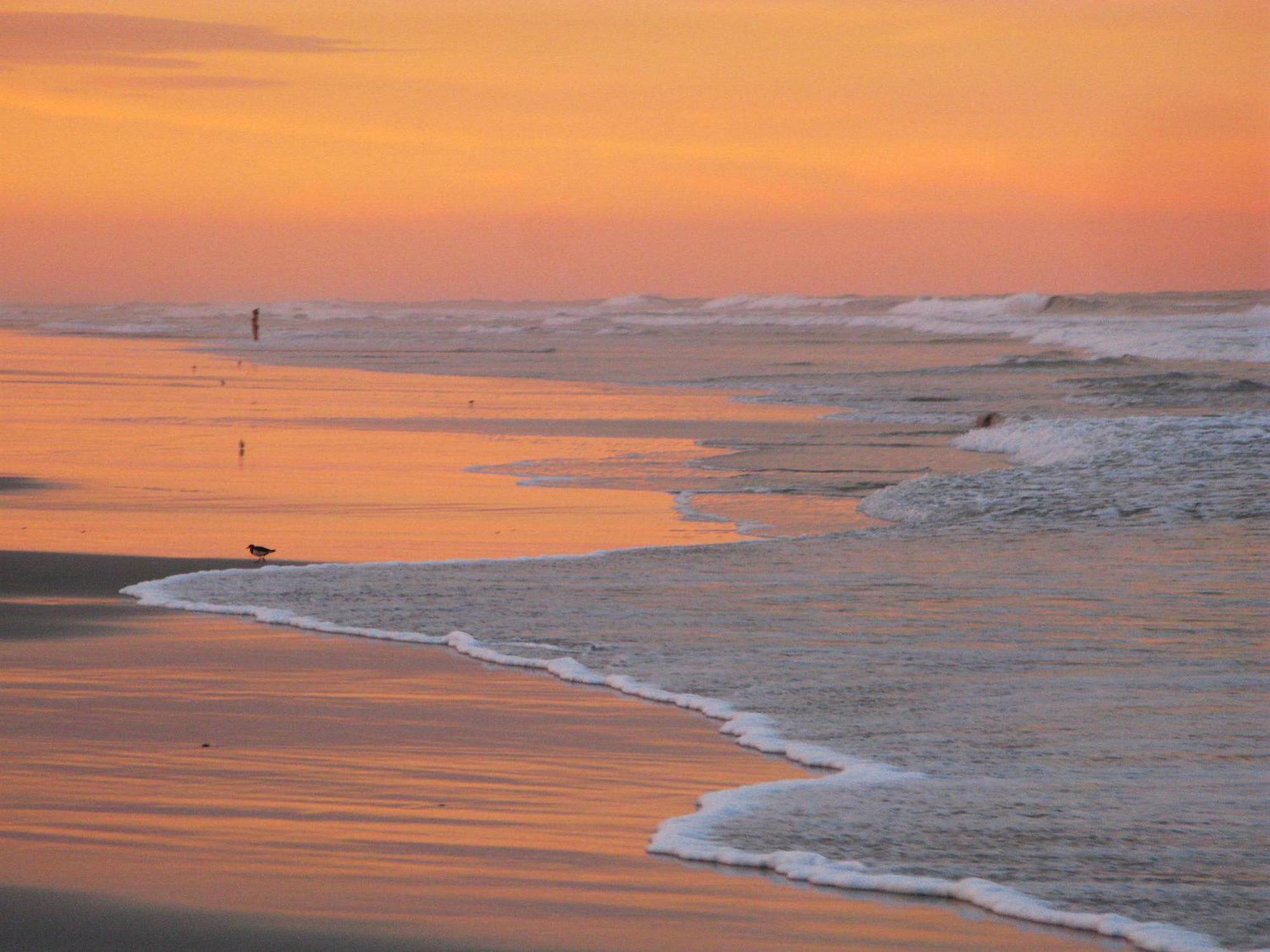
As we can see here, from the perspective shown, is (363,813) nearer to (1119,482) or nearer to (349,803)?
(349,803)

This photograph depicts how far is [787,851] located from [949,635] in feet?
12.9

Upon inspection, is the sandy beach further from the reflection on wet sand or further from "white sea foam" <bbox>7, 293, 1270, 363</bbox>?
"white sea foam" <bbox>7, 293, 1270, 363</bbox>

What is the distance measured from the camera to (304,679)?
7867 millimetres

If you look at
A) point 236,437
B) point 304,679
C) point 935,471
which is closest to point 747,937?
point 304,679

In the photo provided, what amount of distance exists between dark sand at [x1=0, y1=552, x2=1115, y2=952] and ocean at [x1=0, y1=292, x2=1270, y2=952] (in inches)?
10.5

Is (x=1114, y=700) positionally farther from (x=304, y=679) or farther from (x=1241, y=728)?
(x=304, y=679)

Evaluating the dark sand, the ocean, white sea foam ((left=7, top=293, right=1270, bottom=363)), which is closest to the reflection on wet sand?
the dark sand

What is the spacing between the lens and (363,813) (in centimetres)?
564

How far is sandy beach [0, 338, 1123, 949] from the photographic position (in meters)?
4.62

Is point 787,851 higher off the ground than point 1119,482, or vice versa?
point 1119,482

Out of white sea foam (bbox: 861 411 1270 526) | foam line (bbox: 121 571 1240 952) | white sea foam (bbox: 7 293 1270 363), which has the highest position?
white sea foam (bbox: 7 293 1270 363)

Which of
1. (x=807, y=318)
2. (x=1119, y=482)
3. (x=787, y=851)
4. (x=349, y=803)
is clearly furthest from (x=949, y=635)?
(x=807, y=318)

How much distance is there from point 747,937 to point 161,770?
2464mm

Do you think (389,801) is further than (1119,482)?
No
